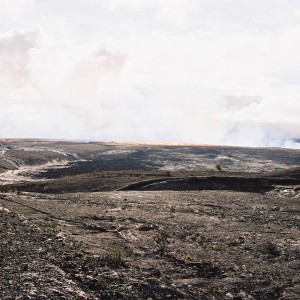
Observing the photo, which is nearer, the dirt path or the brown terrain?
the brown terrain

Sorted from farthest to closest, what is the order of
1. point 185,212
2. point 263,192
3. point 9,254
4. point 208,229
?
point 263,192 → point 185,212 → point 208,229 → point 9,254

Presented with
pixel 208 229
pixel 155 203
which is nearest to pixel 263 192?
pixel 155 203

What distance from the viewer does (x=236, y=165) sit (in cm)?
11475

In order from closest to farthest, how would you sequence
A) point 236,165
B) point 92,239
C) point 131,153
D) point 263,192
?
point 92,239
point 263,192
point 236,165
point 131,153

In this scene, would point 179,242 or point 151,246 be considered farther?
point 179,242

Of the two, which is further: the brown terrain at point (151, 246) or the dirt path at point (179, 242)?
the dirt path at point (179, 242)

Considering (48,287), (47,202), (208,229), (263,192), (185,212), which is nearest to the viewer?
(48,287)

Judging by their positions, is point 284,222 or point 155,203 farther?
point 155,203

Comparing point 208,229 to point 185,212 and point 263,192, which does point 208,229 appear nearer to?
point 185,212

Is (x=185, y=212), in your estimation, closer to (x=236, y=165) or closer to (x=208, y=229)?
(x=208, y=229)

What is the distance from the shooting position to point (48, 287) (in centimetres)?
1364

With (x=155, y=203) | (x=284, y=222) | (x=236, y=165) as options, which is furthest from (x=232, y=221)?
(x=236, y=165)

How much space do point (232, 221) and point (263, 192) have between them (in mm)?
19134

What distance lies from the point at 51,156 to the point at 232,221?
97092 mm
